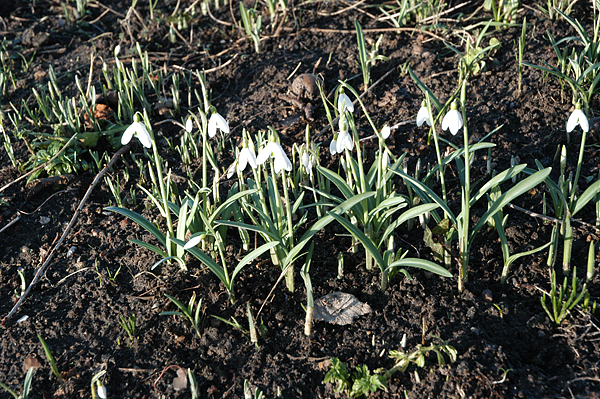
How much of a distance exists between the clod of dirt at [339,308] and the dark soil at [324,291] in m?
0.03

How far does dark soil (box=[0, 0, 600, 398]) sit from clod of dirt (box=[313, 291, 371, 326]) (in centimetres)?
3

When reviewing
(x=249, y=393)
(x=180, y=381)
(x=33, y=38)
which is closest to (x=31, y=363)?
(x=180, y=381)

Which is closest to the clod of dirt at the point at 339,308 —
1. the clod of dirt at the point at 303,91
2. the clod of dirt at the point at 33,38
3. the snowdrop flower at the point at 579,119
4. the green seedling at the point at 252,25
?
the snowdrop flower at the point at 579,119

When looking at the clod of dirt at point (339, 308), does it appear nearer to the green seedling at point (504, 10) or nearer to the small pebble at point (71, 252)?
the small pebble at point (71, 252)

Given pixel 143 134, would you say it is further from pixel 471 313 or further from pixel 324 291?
pixel 471 313

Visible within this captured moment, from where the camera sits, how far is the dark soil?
204 cm

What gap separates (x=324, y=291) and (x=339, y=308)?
133 mm

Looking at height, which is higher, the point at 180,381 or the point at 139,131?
the point at 139,131

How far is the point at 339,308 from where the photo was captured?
228 cm

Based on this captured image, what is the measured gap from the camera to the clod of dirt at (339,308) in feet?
7.36

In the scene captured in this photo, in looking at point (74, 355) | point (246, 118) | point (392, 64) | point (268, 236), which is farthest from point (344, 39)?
point (74, 355)

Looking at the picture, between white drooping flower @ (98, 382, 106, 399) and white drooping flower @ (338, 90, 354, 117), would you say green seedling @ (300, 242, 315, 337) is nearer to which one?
white drooping flower @ (338, 90, 354, 117)

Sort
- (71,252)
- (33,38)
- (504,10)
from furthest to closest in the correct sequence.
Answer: (33,38), (504,10), (71,252)

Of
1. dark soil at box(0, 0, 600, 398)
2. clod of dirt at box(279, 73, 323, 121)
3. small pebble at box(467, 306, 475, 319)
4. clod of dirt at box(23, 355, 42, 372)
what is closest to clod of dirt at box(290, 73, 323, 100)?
clod of dirt at box(279, 73, 323, 121)
